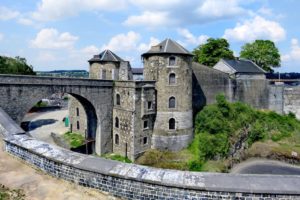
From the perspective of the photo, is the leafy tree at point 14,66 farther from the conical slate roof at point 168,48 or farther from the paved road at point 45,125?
the conical slate roof at point 168,48

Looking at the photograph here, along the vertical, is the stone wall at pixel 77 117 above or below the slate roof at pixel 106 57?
below

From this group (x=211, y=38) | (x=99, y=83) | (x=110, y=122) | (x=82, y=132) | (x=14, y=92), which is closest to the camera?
(x=14, y=92)

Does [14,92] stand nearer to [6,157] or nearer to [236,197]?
[6,157]

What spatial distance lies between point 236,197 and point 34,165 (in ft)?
14.2

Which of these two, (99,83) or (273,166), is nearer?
(99,83)

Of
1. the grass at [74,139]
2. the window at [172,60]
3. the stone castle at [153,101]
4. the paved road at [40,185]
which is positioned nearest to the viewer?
the paved road at [40,185]

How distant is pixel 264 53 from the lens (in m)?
46.5

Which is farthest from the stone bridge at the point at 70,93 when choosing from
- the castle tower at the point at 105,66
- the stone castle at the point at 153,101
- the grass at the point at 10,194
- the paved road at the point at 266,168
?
the grass at the point at 10,194

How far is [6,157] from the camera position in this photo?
6.55m

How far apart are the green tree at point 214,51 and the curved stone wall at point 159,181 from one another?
37280 millimetres

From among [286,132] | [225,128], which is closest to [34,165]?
[225,128]

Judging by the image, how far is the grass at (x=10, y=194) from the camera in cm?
458

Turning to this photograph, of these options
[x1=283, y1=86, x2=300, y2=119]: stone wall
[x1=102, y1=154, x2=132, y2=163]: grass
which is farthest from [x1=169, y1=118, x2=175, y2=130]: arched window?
[x1=283, y1=86, x2=300, y2=119]: stone wall

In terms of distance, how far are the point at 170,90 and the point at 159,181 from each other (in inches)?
719
